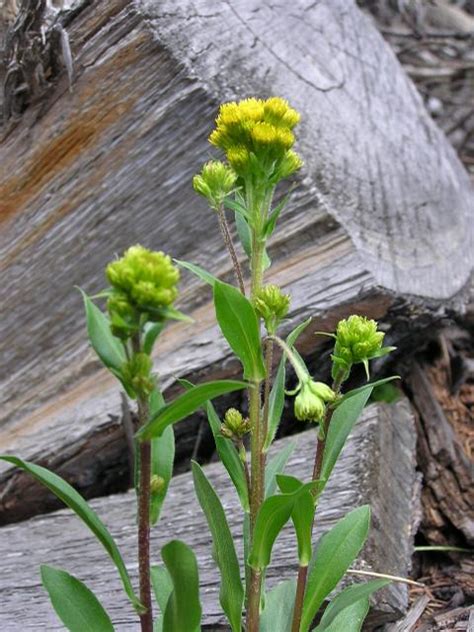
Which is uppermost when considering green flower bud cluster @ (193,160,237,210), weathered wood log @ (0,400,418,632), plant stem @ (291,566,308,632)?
green flower bud cluster @ (193,160,237,210)

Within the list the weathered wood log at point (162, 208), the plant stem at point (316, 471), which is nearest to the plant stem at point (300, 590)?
the plant stem at point (316, 471)

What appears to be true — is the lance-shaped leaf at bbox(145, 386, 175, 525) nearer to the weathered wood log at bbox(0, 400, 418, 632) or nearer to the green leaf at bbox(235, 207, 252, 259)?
the green leaf at bbox(235, 207, 252, 259)

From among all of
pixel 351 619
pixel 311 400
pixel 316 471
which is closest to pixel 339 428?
pixel 316 471

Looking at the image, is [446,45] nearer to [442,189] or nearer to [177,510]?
[442,189]

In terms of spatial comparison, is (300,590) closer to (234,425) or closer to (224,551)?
(224,551)

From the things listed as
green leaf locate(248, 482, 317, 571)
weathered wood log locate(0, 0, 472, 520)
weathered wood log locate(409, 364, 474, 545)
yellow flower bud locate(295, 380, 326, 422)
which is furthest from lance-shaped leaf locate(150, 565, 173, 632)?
weathered wood log locate(409, 364, 474, 545)

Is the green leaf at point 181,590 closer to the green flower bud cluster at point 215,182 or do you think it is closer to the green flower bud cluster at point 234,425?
the green flower bud cluster at point 234,425

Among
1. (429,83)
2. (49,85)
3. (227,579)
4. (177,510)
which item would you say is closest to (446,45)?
(429,83)

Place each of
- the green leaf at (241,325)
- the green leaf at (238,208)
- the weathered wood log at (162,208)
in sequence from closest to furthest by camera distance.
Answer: the green leaf at (241,325) → the green leaf at (238,208) → the weathered wood log at (162,208)
